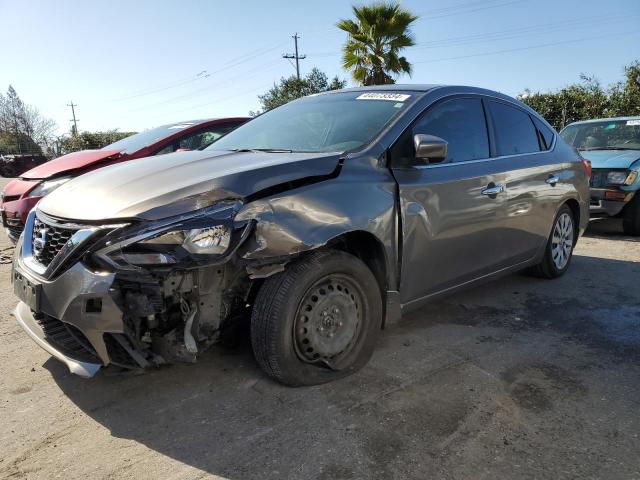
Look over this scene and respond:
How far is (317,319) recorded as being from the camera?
2816mm

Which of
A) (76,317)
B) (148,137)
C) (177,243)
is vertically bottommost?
(76,317)

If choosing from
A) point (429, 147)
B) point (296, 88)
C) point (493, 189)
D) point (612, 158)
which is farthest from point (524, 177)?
point (296, 88)

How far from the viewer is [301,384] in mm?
2838

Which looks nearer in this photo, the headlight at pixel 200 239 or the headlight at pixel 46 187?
the headlight at pixel 200 239

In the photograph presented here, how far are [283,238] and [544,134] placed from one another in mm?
3339

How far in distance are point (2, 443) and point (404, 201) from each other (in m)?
2.45

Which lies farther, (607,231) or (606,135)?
(606,135)

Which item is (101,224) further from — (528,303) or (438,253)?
(528,303)

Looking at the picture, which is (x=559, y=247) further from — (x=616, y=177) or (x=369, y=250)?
(x=616, y=177)

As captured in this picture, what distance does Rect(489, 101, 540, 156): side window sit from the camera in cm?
412

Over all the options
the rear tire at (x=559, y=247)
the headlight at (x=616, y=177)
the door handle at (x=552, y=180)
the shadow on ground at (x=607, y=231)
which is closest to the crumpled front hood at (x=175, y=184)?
the door handle at (x=552, y=180)

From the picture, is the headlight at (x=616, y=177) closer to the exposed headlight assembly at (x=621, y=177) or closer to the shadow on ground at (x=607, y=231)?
the exposed headlight assembly at (x=621, y=177)

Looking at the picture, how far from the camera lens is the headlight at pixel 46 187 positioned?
5.21 m

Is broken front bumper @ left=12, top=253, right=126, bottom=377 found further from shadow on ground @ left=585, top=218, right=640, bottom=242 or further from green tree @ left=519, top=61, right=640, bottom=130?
green tree @ left=519, top=61, right=640, bottom=130
